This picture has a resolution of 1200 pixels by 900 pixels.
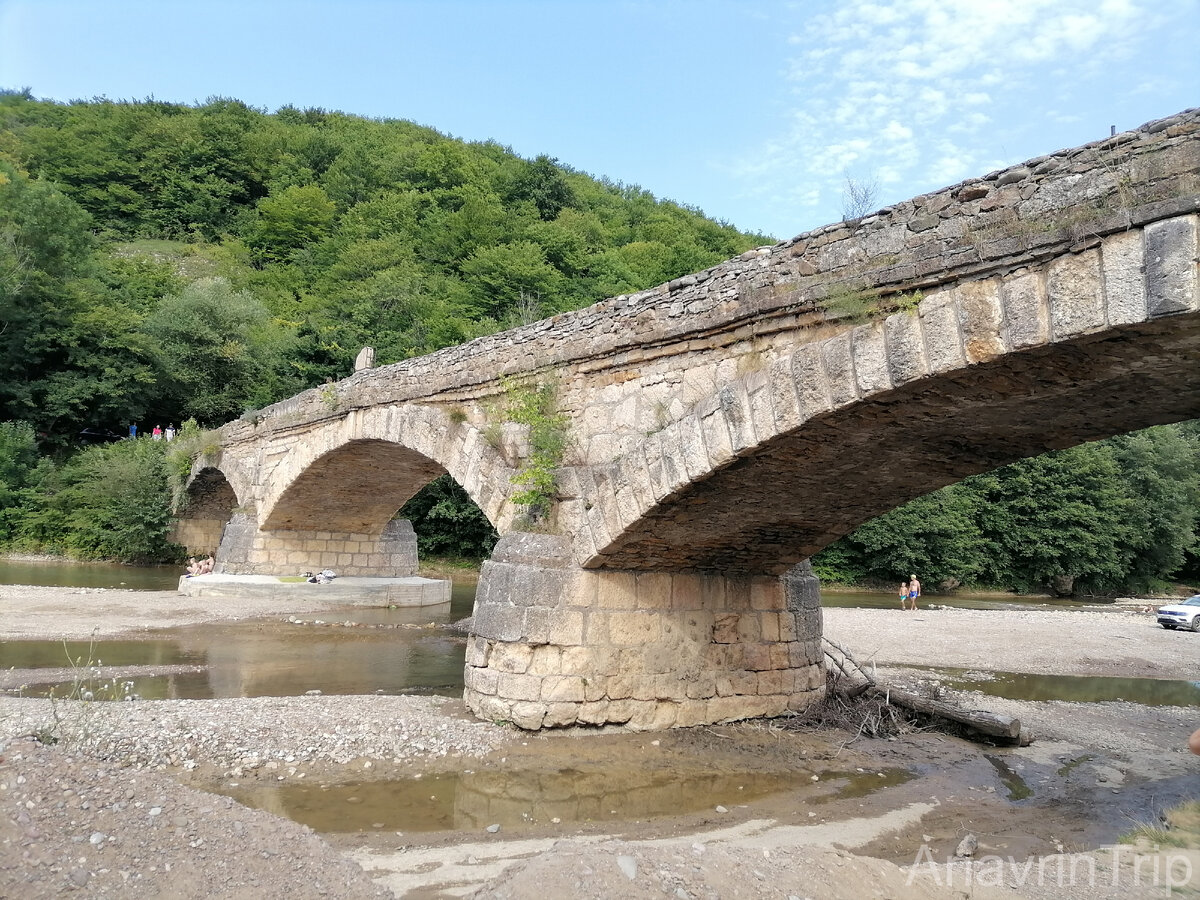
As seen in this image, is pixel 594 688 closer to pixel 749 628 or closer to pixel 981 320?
pixel 749 628

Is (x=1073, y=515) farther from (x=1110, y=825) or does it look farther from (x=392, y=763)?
(x=392, y=763)

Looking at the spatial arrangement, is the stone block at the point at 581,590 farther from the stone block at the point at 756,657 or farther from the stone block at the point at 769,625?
the stone block at the point at 769,625

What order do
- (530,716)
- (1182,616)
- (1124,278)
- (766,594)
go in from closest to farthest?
1. (1124,278)
2. (530,716)
3. (766,594)
4. (1182,616)

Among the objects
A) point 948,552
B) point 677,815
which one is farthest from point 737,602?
point 948,552

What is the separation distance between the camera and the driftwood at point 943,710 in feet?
24.2

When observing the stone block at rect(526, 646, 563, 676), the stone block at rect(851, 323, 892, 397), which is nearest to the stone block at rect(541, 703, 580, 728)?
the stone block at rect(526, 646, 563, 676)

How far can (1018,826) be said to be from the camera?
5.26 meters

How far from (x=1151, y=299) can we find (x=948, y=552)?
27256 mm

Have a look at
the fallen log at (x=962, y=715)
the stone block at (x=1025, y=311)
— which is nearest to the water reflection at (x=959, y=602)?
the fallen log at (x=962, y=715)

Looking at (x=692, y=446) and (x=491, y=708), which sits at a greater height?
(x=692, y=446)

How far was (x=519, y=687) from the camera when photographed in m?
6.84

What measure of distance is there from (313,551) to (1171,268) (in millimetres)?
18121

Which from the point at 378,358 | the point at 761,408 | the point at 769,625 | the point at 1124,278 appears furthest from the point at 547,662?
the point at 378,358

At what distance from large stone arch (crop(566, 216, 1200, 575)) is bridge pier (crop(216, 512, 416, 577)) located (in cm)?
1322
